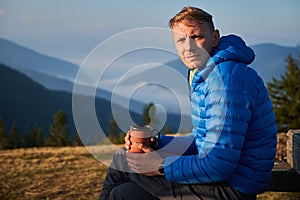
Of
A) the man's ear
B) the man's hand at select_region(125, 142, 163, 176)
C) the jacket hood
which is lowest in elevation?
the man's hand at select_region(125, 142, 163, 176)

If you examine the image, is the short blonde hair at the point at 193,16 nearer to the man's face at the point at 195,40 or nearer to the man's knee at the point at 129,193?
the man's face at the point at 195,40

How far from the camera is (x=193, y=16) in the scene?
2.15m

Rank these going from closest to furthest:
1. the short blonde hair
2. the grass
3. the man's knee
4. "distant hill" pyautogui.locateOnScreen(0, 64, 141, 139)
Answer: the short blonde hair → the man's knee → the grass → "distant hill" pyautogui.locateOnScreen(0, 64, 141, 139)

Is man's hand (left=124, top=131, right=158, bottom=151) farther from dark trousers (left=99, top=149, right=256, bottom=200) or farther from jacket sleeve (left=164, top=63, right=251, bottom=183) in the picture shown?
jacket sleeve (left=164, top=63, right=251, bottom=183)

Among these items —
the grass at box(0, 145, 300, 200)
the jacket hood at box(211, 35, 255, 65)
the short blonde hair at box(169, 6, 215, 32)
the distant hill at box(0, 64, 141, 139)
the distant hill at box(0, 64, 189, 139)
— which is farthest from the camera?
the distant hill at box(0, 64, 141, 139)

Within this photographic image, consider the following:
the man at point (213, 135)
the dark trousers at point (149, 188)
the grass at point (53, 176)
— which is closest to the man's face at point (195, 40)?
the man at point (213, 135)

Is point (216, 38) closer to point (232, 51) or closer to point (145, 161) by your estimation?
point (232, 51)

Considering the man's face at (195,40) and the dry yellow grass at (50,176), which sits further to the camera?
the dry yellow grass at (50,176)

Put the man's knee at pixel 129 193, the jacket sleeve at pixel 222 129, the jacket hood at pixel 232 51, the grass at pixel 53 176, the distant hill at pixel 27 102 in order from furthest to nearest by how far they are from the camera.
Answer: the distant hill at pixel 27 102 < the grass at pixel 53 176 < the man's knee at pixel 129 193 < the jacket hood at pixel 232 51 < the jacket sleeve at pixel 222 129

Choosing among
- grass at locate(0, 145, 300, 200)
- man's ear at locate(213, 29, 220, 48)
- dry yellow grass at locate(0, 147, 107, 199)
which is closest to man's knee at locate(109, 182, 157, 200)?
man's ear at locate(213, 29, 220, 48)

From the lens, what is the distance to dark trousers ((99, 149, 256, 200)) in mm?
2090

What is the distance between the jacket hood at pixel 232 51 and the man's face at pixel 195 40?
0.15 feet

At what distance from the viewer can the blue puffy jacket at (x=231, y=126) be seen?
1914mm

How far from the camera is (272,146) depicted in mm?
2123
